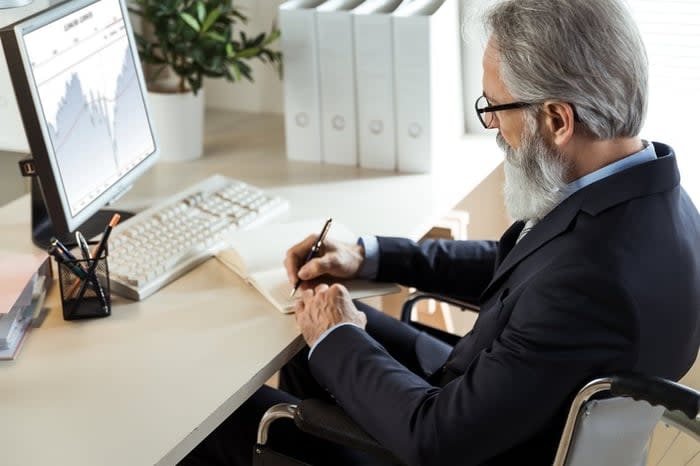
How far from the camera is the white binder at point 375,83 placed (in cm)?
225

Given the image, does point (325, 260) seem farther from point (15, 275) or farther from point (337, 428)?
point (15, 275)

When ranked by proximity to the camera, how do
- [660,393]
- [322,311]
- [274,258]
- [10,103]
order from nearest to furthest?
[660,393] < [322,311] < [274,258] < [10,103]

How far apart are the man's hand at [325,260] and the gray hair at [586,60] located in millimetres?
532

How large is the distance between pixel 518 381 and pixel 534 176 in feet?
1.09

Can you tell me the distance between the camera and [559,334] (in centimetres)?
136

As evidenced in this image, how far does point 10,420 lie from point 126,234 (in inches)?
23.2

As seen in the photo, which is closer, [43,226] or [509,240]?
[509,240]

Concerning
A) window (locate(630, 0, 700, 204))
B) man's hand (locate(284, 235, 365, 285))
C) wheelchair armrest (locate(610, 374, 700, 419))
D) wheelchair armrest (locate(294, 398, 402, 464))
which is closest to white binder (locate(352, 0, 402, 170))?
man's hand (locate(284, 235, 365, 285))

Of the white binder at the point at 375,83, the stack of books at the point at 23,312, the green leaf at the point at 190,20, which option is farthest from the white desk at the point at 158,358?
the green leaf at the point at 190,20

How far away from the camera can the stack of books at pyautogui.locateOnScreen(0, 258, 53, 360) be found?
1613mm

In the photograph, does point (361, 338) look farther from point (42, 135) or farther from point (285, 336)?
point (42, 135)

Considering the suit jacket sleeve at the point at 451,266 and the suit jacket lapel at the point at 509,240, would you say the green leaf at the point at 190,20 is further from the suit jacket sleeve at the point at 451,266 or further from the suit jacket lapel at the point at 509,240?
the suit jacket lapel at the point at 509,240

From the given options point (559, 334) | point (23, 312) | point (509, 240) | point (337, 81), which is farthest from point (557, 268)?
point (337, 81)

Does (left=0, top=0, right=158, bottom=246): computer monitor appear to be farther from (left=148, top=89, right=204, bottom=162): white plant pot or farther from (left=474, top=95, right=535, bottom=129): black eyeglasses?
(left=474, top=95, right=535, bottom=129): black eyeglasses
